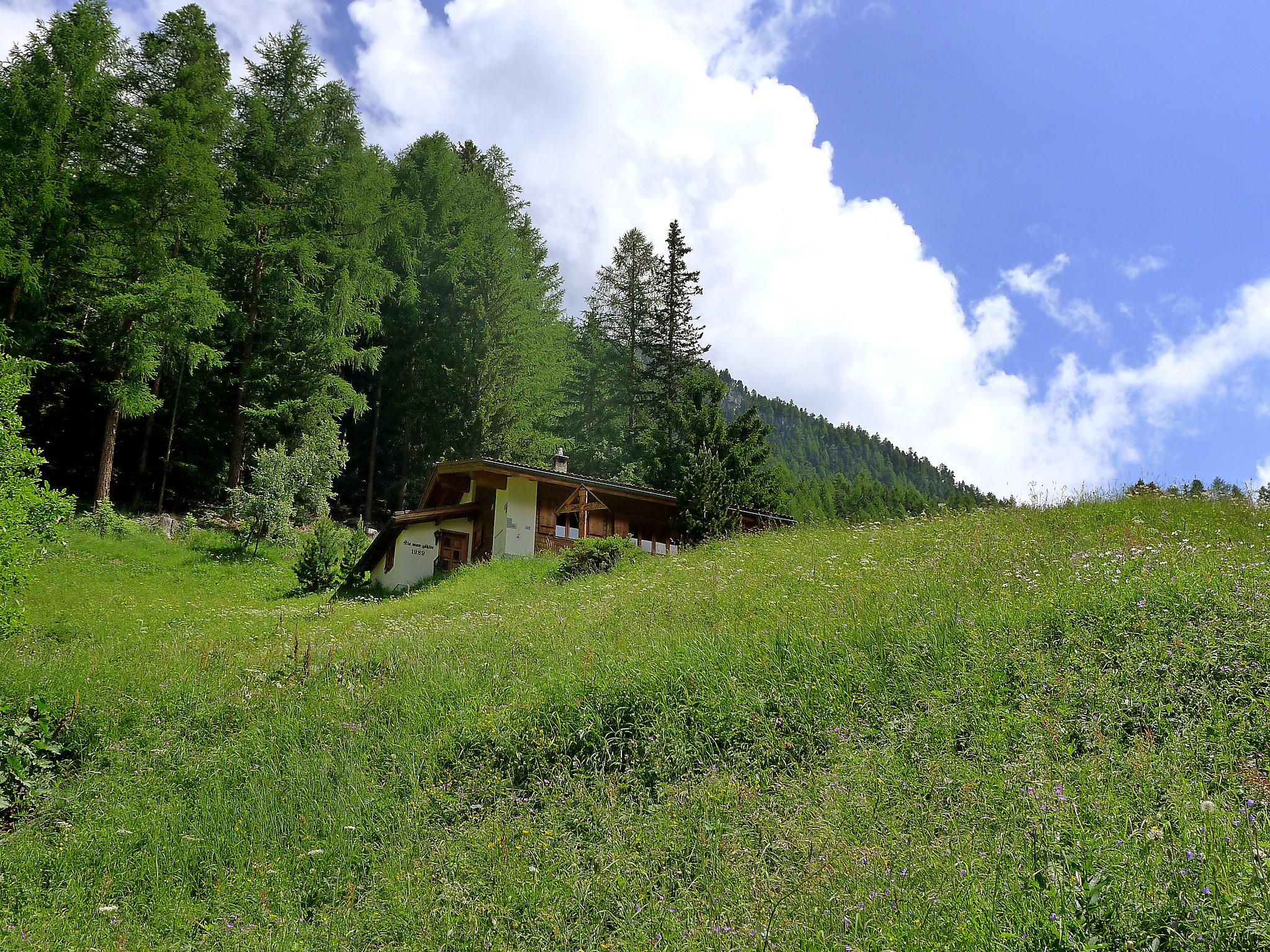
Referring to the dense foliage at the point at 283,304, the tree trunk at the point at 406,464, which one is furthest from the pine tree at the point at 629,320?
the tree trunk at the point at 406,464

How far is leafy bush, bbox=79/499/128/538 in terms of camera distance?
24.1m

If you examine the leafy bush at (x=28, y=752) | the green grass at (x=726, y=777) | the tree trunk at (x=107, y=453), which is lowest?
the leafy bush at (x=28, y=752)

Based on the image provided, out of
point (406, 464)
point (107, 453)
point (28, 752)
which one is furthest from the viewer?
point (406, 464)

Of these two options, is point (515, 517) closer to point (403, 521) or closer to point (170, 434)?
point (403, 521)

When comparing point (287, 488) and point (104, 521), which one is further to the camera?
point (287, 488)

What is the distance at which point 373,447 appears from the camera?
127 ft

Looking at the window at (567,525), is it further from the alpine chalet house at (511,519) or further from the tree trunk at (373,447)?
the tree trunk at (373,447)

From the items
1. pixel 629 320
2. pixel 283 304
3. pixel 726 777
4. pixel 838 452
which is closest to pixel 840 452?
pixel 838 452

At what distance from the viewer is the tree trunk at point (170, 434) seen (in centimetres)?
Result: 2977

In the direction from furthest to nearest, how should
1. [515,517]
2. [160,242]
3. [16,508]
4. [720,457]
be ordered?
1. [160,242]
2. [515,517]
3. [720,457]
4. [16,508]

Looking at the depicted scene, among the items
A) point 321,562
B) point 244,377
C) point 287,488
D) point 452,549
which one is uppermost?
point 244,377

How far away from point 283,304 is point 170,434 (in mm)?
7357

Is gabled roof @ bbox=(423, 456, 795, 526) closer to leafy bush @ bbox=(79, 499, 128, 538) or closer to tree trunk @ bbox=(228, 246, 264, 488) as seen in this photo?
tree trunk @ bbox=(228, 246, 264, 488)

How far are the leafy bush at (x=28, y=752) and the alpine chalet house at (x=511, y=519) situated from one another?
14956 mm
